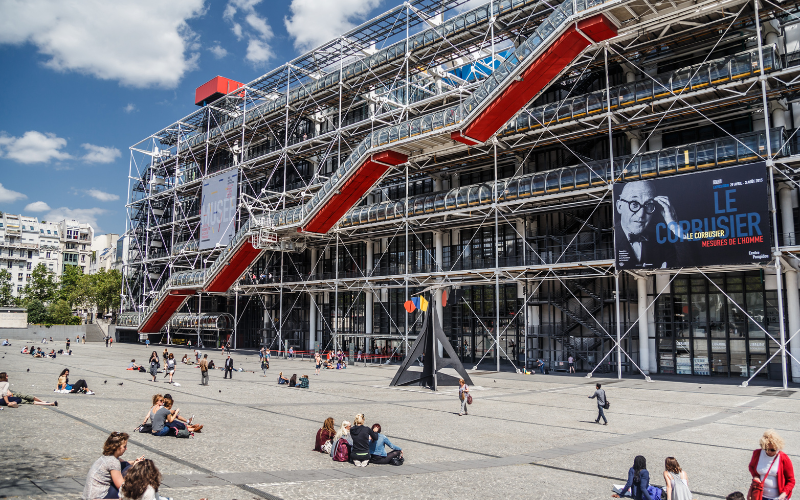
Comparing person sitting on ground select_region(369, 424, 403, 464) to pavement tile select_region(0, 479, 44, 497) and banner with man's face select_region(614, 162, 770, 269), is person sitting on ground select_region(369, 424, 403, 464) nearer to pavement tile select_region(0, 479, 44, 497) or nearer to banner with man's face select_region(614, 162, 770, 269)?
pavement tile select_region(0, 479, 44, 497)

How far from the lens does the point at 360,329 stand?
39375mm

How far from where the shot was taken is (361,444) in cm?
972

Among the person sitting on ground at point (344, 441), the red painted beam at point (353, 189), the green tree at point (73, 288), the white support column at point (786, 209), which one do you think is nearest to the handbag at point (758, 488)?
the person sitting on ground at point (344, 441)

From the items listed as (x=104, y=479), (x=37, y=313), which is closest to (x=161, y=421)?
(x=104, y=479)

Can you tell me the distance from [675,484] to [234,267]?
121 feet

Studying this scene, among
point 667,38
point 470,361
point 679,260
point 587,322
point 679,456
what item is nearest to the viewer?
point 679,456

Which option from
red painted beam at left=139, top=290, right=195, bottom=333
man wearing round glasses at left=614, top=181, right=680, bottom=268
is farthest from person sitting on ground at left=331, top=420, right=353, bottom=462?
red painted beam at left=139, top=290, right=195, bottom=333

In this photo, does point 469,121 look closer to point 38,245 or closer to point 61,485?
point 61,485

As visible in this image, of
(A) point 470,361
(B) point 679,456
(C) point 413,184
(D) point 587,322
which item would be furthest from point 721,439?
(C) point 413,184

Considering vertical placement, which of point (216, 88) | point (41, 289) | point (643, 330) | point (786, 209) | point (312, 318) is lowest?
point (643, 330)

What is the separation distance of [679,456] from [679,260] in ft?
46.0

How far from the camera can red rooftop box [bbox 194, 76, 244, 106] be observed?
57.9m

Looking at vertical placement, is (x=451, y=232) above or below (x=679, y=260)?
above

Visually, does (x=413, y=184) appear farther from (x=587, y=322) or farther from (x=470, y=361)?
(x=587, y=322)
